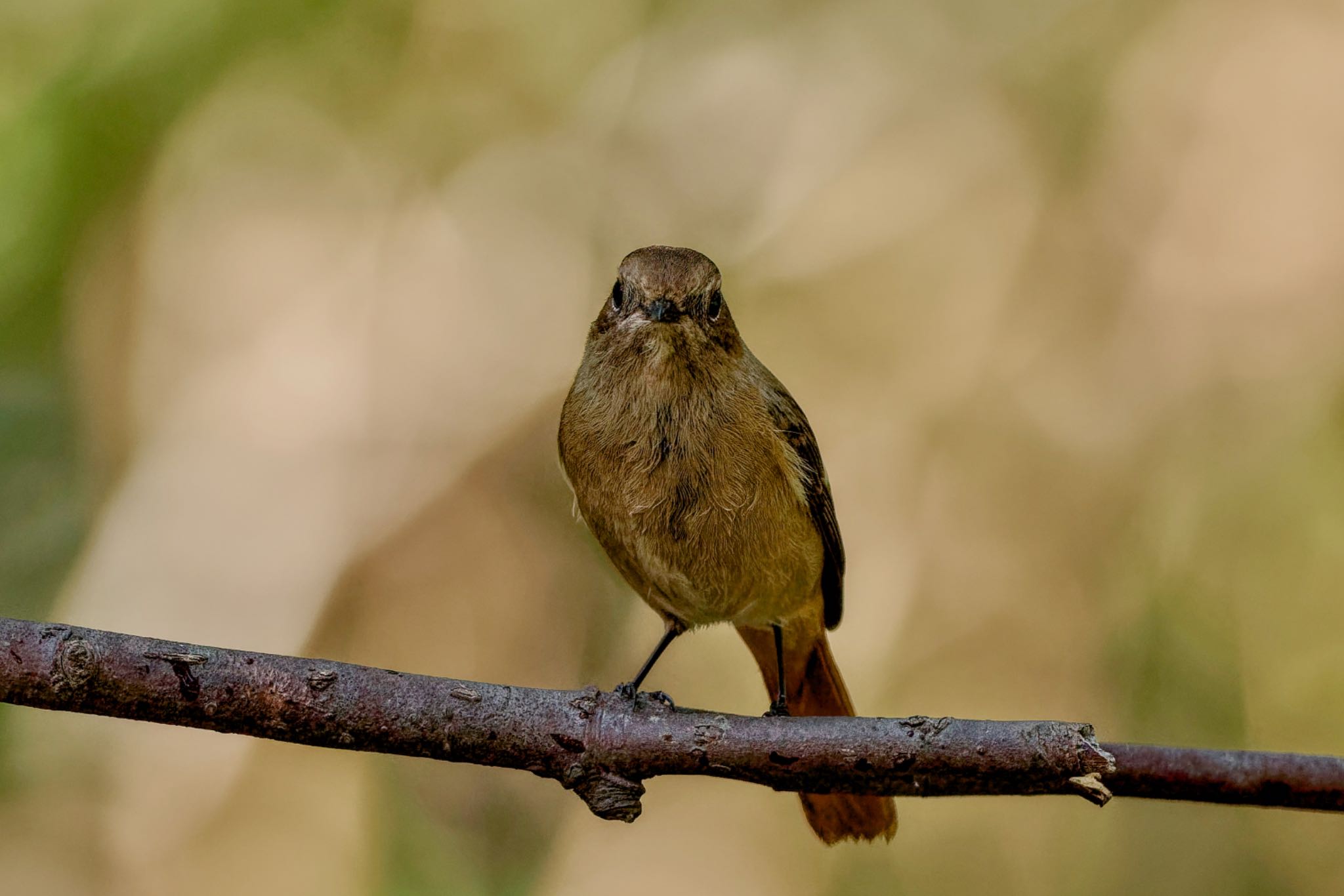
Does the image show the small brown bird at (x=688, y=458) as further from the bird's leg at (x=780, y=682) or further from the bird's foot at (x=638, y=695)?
the bird's leg at (x=780, y=682)

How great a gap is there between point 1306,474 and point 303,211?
4516 mm

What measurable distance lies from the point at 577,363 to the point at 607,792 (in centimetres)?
288

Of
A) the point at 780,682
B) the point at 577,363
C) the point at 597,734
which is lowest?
the point at 597,734

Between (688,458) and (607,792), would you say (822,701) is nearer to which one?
(688,458)

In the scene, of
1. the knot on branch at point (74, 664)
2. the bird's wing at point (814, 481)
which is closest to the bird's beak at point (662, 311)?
the bird's wing at point (814, 481)

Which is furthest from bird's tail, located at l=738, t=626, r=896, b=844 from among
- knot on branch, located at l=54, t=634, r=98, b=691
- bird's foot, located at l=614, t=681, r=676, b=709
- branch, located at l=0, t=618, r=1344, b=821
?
knot on branch, located at l=54, t=634, r=98, b=691

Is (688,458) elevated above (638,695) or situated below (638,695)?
above

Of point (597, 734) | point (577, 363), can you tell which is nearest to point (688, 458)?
point (597, 734)

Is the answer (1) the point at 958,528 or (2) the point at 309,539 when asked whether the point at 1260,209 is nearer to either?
(1) the point at 958,528

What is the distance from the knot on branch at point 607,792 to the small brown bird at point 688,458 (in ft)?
1.54

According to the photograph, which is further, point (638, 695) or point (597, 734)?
point (638, 695)

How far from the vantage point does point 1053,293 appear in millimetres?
6262

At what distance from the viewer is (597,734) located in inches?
128

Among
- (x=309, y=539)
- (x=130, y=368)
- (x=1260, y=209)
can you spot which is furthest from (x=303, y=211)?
(x=1260, y=209)
